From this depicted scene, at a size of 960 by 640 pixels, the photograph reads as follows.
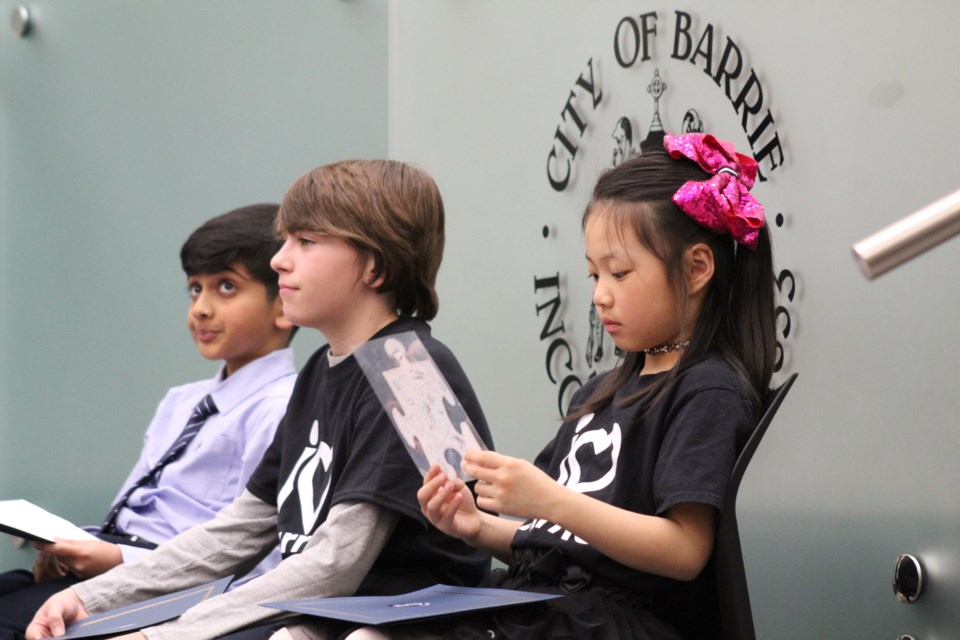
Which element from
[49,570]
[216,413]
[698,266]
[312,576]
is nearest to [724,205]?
[698,266]

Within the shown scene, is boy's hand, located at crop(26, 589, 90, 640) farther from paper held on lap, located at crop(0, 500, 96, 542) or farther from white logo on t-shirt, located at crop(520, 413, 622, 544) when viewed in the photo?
white logo on t-shirt, located at crop(520, 413, 622, 544)

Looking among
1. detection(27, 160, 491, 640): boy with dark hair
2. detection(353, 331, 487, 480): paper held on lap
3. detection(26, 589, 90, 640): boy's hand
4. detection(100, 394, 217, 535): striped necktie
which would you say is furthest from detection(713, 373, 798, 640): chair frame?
detection(100, 394, 217, 535): striped necktie

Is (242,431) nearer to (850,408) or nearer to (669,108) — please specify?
(669,108)

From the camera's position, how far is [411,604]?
4.50ft

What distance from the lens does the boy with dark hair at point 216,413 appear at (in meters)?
2.18

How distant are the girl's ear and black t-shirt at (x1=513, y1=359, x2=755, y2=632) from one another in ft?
0.33

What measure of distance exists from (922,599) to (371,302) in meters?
0.85

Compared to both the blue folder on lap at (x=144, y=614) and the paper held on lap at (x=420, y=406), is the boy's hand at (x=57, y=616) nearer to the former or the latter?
the blue folder on lap at (x=144, y=614)

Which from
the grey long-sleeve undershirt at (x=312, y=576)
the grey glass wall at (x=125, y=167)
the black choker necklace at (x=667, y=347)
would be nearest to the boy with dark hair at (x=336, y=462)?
the grey long-sleeve undershirt at (x=312, y=576)

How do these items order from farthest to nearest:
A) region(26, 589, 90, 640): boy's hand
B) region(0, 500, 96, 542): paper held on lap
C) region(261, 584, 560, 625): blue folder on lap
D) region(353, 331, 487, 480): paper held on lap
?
region(0, 500, 96, 542): paper held on lap, region(26, 589, 90, 640): boy's hand, region(353, 331, 487, 480): paper held on lap, region(261, 584, 560, 625): blue folder on lap

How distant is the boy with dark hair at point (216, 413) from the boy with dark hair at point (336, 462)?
24 centimetres

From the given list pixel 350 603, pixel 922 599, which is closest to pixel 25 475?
pixel 350 603

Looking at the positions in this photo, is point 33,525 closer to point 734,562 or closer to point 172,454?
point 172,454

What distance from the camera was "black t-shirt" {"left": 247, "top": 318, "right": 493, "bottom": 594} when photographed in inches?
63.1
